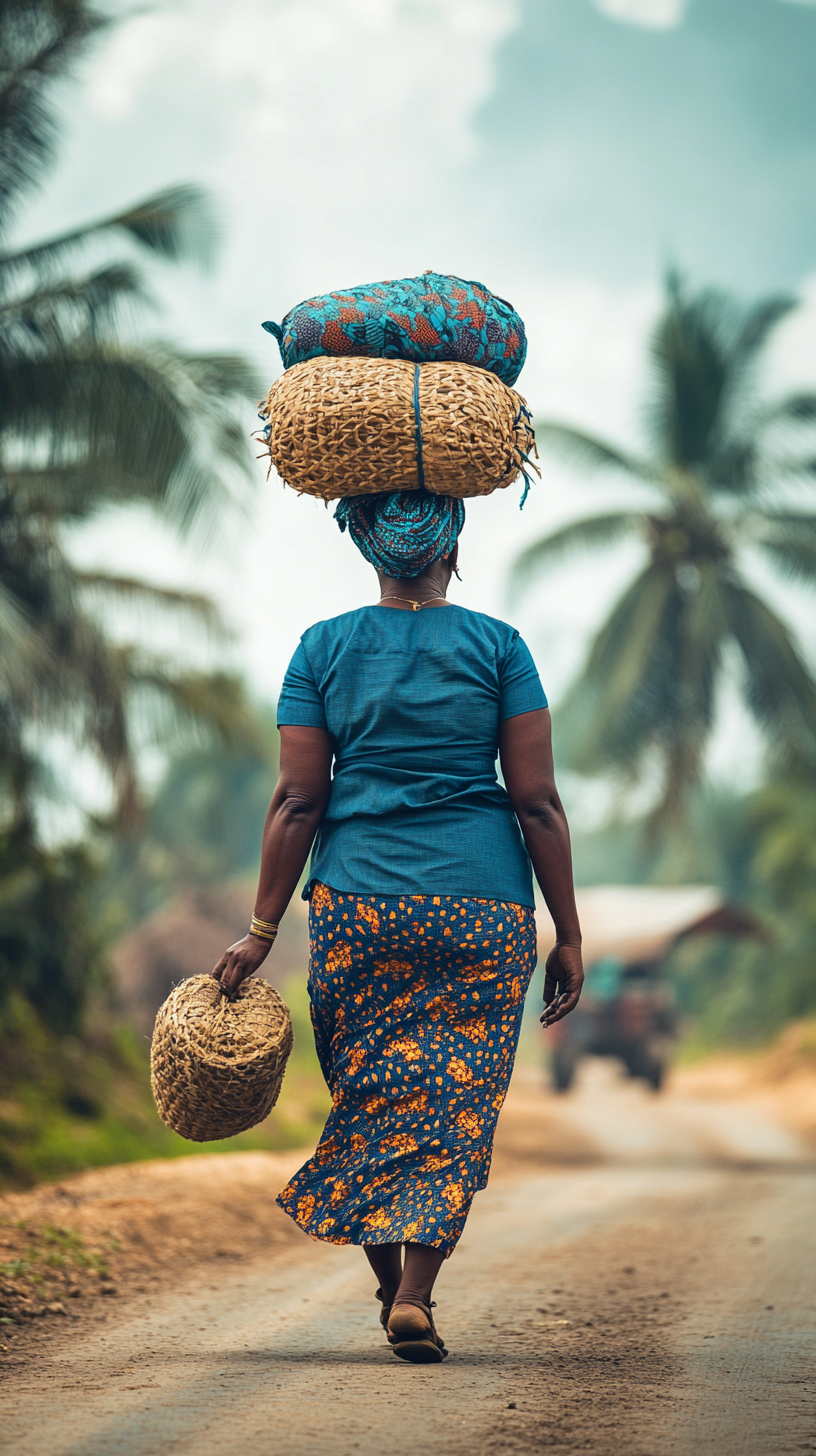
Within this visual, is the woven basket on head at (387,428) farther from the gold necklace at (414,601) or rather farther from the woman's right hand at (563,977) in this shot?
the woman's right hand at (563,977)

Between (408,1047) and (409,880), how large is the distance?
43 cm

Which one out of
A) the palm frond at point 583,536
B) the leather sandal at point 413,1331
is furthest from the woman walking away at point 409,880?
the palm frond at point 583,536

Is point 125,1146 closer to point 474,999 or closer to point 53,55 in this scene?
point 474,999

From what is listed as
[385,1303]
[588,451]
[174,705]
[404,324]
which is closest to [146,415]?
[174,705]

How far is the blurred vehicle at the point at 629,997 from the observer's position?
19.1 meters

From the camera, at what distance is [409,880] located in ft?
11.2

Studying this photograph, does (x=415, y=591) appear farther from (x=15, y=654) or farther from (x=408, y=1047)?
(x=15, y=654)

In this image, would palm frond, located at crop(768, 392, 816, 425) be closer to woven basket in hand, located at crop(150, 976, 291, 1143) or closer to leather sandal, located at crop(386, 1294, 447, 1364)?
woven basket in hand, located at crop(150, 976, 291, 1143)

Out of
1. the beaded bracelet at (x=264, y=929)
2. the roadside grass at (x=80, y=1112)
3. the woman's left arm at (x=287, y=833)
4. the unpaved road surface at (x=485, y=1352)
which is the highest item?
the woman's left arm at (x=287, y=833)

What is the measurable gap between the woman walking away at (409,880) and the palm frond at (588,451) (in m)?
17.1

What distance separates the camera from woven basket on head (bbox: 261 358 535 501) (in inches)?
137

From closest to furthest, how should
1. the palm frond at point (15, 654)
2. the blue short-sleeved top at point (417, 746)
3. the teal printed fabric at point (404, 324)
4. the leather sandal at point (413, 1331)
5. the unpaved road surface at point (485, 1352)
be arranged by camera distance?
the unpaved road surface at point (485, 1352) < the leather sandal at point (413, 1331) < the blue short-sleeved top at point (417, 746) < the teal printed fabric at point (404, 324) < the palm frond at point (15, 654)

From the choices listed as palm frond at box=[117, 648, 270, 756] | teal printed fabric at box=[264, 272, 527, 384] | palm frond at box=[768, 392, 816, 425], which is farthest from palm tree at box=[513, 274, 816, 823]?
teal printed fabric at box=[264, 272, 527, 384]

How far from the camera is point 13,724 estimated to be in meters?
10.5
